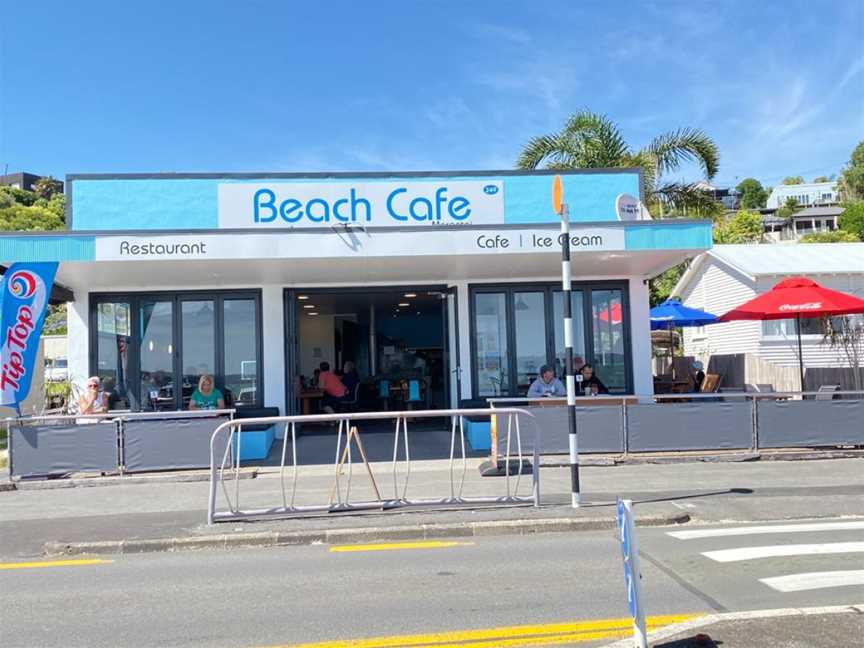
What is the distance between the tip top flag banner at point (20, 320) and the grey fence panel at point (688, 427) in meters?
9.40

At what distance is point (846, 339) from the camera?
73.4 feet

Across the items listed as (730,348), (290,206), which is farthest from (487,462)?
(730,348)

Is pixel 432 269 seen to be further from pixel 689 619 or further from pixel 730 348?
pixel 730 348

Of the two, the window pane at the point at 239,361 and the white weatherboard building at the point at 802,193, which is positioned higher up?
the white weatherboard building at the point at 802,193

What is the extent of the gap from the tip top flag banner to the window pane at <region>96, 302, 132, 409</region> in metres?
3.19

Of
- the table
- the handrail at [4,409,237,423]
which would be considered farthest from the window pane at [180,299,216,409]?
the handrail at [4,409,237,423]

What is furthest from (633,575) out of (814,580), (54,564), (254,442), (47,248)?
(47,248)

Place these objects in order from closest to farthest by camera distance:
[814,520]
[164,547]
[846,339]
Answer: [164,547], [814,520], [846,339]

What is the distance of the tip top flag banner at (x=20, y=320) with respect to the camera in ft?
39.2

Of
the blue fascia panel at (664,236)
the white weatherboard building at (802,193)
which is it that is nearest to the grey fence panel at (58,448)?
the blue fascia panel at (664,236)

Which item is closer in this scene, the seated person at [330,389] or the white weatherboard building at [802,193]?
the seated person at [330,389]

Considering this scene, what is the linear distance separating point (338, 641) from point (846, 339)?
833 inches

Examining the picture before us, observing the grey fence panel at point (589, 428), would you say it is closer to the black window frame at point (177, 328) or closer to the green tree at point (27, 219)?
the black window frame at point (177, 328)

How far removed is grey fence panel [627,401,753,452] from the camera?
1288cm
